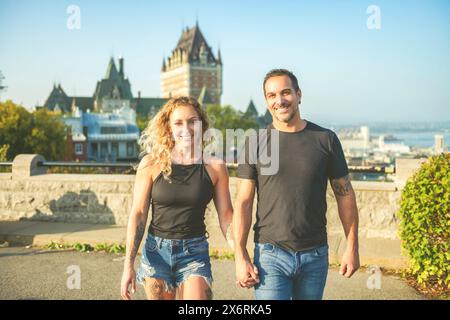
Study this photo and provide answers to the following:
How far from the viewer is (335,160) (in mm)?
2984

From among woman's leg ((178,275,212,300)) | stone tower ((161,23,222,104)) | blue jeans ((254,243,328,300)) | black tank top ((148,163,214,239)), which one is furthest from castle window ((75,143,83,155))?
blue jeans ((254,243,328,300))

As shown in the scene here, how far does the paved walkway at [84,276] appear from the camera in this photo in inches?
195

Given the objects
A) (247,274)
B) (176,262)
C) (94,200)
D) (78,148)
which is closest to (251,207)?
(247,274)

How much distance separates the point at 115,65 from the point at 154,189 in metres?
137

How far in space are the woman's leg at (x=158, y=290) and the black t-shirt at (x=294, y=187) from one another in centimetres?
69

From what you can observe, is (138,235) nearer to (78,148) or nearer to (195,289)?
(195,289)

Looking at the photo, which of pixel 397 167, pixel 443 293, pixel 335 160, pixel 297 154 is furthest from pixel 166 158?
pixel 397 167

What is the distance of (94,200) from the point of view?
8.16m

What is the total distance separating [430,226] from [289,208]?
9.73 feet

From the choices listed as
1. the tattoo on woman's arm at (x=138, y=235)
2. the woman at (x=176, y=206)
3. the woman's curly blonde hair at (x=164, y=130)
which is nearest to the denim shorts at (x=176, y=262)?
the woman at (x=176, y=206)

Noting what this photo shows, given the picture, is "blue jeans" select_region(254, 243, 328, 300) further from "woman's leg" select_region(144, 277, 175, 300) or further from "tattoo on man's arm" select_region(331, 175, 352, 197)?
"woman's leg" select_region(144, 277, 175, 300)

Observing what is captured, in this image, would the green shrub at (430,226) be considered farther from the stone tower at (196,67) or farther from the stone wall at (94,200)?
the stone tower at (196,67)

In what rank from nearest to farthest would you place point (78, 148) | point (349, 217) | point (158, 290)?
point (158, 290) → point (349, 217) → point (78, 148)

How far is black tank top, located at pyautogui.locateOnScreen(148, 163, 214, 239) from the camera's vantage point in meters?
3.01
